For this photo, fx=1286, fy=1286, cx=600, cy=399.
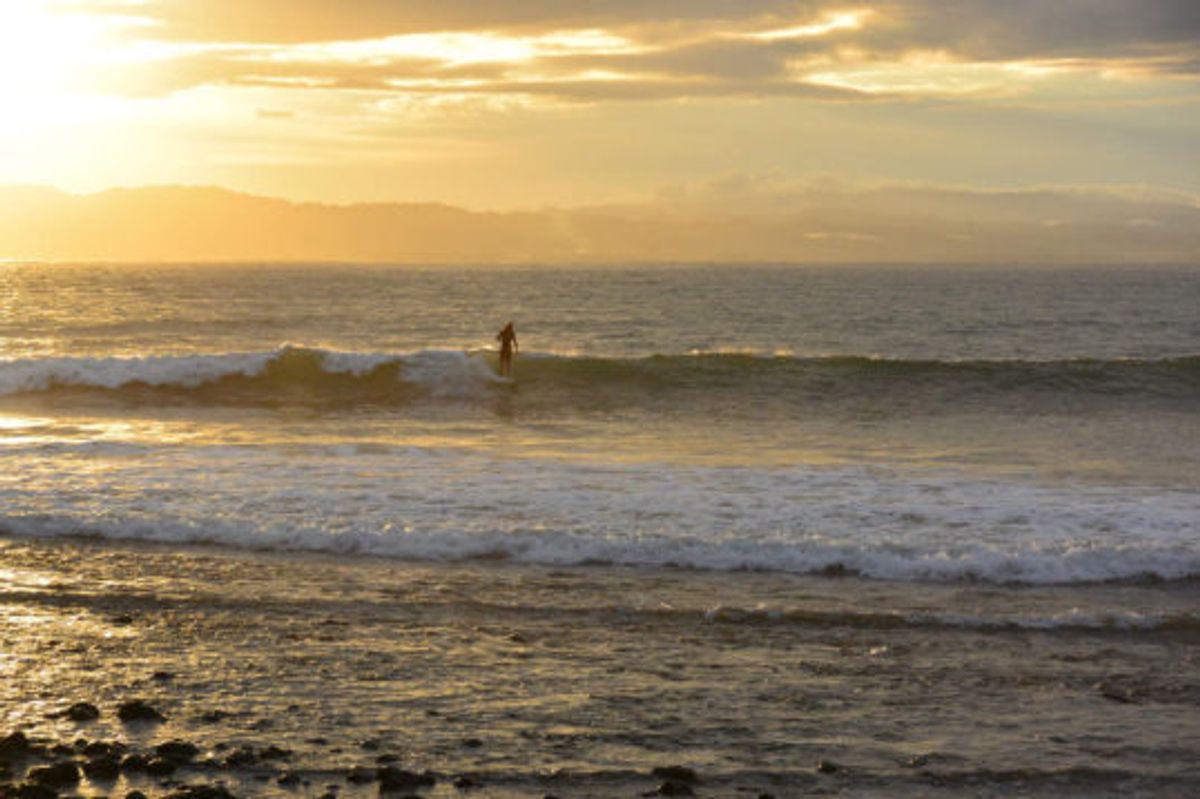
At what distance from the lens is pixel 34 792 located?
24.4 feet

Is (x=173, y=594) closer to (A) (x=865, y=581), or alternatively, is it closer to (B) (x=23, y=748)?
(B) (x=23, y=748)

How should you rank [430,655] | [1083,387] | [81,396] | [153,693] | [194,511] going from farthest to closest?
[1083,387]
[81,396]
[194,511]
[430,655]
[153,693]

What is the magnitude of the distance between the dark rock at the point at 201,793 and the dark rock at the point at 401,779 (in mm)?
868

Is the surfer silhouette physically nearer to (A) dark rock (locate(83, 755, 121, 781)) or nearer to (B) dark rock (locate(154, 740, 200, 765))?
(B) dark rock (locate(154, 740, 200, 765))

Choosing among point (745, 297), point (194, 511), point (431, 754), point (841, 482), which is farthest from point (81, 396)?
point (745, 297)

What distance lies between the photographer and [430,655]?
33.3 feet

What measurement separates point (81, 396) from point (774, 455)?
17663mm

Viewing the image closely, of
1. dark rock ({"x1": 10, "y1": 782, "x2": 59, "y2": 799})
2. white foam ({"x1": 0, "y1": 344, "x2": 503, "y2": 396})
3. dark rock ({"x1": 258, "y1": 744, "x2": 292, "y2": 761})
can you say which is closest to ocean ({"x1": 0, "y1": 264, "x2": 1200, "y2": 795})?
dark rock ({"x1": 258, "y1": 744, "x2": 292, "y2": 761})

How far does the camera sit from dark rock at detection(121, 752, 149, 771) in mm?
7871

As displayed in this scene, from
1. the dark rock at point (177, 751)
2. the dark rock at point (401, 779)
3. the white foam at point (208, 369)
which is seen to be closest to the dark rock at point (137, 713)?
the dark rock at point (177, 751)

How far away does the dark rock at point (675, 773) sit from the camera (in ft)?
25.7

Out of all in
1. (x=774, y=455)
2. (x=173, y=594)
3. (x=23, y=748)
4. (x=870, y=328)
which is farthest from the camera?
(x=870, y=328)

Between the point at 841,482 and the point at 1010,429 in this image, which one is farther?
the point at 1010,429

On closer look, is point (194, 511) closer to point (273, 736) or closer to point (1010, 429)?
point (273, 736)
